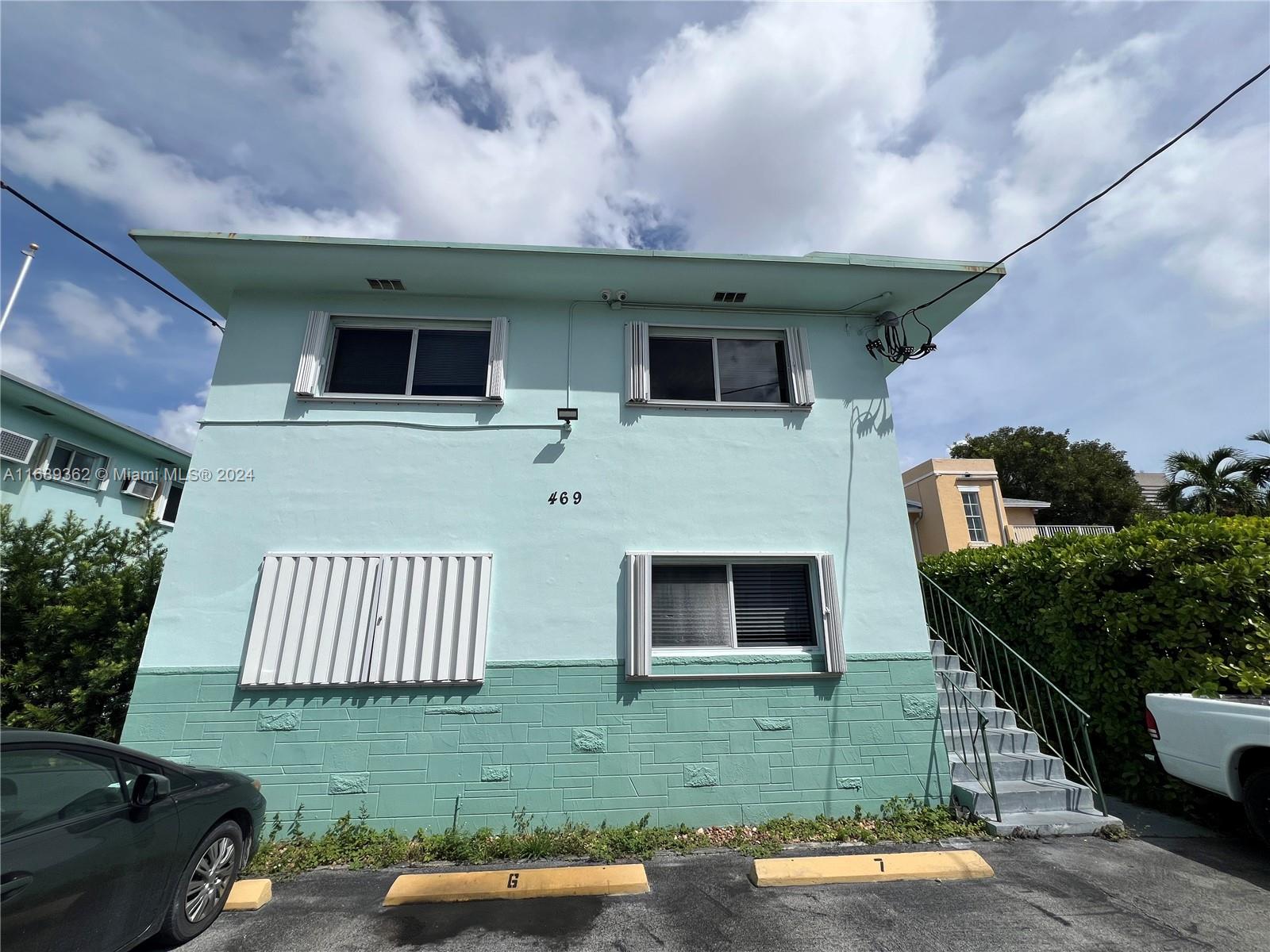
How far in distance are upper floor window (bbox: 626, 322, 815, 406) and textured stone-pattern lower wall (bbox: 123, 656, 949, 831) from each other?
310cm

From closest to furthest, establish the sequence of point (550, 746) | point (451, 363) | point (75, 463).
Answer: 1. point (550, 746)
2. point (451, 363)
3. point (75, 463)

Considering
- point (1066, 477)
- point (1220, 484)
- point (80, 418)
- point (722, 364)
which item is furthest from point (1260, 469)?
point (80, 418)

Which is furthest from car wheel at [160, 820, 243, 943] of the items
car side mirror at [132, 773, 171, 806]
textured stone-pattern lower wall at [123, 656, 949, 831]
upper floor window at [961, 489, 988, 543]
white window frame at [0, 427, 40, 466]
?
upper floor window at [961, 489, 988, 543]

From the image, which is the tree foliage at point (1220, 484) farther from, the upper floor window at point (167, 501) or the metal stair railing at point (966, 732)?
the upper floor window at point (167, 501)

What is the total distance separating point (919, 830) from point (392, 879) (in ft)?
15.1

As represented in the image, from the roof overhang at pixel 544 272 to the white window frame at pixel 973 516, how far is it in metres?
15.9

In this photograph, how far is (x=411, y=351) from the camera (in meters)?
6.24

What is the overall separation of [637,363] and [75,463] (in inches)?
495

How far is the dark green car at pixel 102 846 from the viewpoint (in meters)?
2.53

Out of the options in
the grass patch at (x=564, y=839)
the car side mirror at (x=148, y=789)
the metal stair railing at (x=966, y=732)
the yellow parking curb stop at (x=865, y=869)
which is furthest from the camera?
the metal stair railing at (x=966, y=732)

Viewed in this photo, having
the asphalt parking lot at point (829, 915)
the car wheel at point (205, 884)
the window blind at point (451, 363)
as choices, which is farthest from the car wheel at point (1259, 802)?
the car wheel at point (205, 884)

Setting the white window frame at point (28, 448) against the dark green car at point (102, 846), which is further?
the white window frame at point (28, 448)

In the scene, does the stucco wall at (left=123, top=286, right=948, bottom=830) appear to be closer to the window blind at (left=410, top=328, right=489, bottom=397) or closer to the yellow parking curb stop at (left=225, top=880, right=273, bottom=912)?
the window blind at (left=410, top=328, right=489, bottom=397)

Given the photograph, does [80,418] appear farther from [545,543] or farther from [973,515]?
[973,515]
